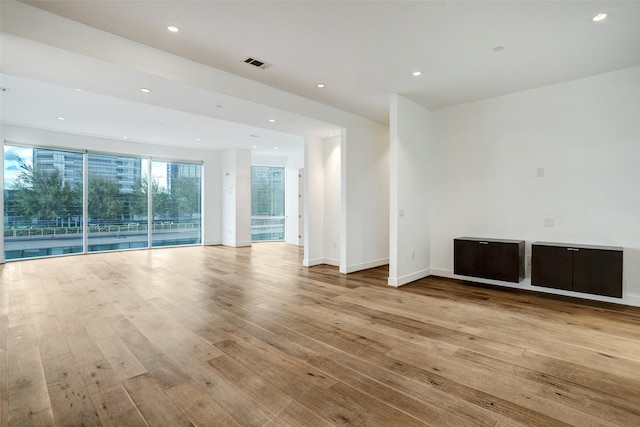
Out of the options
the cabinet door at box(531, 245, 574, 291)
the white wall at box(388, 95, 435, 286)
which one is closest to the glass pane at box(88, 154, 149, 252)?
the white wall at box(388, 95, 435, 286)

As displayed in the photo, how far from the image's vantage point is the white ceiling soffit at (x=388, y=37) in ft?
9.18

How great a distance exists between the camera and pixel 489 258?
188 inches

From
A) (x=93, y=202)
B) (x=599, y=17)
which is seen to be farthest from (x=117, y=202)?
(x=599, y=17)

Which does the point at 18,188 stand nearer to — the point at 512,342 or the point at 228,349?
the point at 228,349

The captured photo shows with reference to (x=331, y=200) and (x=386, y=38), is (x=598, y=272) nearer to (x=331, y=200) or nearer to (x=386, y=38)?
(x=386, y=38)

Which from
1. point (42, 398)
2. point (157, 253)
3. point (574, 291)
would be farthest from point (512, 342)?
point (157, 253)

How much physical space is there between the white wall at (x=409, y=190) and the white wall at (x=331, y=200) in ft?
6.01

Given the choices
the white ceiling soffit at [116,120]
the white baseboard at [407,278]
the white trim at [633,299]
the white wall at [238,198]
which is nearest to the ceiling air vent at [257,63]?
the white ceiling soffit at [116,120]

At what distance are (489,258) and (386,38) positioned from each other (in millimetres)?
3520

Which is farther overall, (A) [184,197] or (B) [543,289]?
(A) [184,197]

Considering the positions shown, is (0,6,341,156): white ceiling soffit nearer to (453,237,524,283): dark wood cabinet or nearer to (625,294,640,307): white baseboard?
(453,237,524,283): dark wood cabinet

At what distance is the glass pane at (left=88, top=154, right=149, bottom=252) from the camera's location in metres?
8.14

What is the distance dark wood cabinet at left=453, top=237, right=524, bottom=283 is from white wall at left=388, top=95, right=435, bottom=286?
26.7 inches

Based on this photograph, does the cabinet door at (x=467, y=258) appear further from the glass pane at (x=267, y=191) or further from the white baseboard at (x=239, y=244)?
the glass pane at (x=267, y=191)
